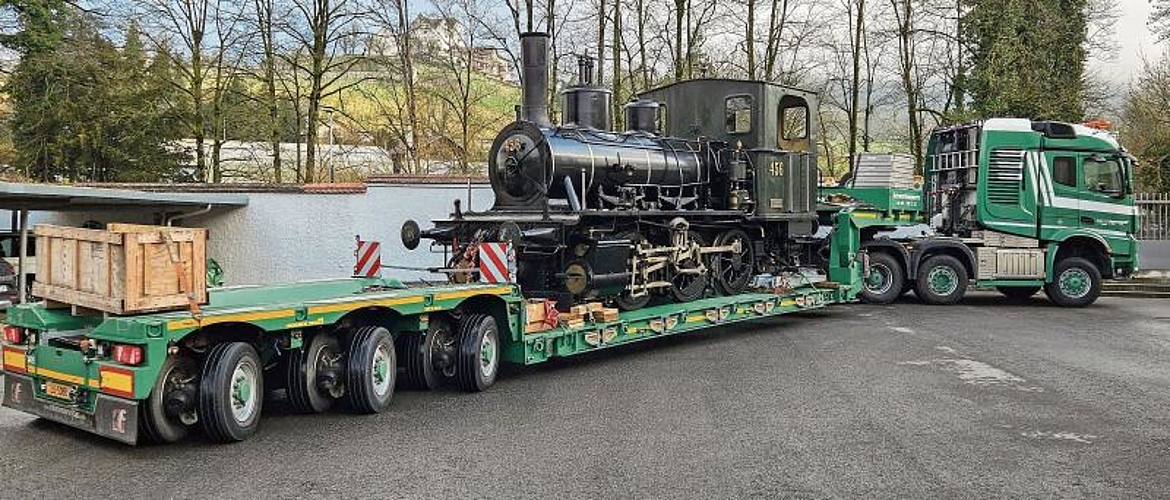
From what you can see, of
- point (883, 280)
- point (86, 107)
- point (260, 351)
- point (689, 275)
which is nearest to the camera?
point (260, 351)

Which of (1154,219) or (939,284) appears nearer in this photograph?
(939,284)

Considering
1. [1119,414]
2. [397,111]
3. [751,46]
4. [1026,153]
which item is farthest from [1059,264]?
[397,111]

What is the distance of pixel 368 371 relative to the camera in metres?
6.97

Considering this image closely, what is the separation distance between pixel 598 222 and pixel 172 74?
54.8 feet

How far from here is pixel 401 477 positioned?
5.42m

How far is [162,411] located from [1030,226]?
574 inches

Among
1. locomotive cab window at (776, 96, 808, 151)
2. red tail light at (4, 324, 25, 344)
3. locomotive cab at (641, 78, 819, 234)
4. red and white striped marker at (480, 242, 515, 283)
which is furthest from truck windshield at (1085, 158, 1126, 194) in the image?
red tail light at (4, 324, 25, 344)

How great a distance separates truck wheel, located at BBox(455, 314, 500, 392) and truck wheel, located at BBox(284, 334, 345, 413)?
1.23m

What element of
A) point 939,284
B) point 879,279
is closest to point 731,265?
point 879,279

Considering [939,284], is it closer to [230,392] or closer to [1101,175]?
[1101,175]

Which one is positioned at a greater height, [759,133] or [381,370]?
[759,133]

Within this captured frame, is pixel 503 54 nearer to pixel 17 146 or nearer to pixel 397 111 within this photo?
pixel 397 111

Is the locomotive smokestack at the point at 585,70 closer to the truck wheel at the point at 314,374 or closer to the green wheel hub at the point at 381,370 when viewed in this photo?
the green wheel hub at the point at 381,370

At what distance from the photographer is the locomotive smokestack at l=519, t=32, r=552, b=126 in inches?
407
